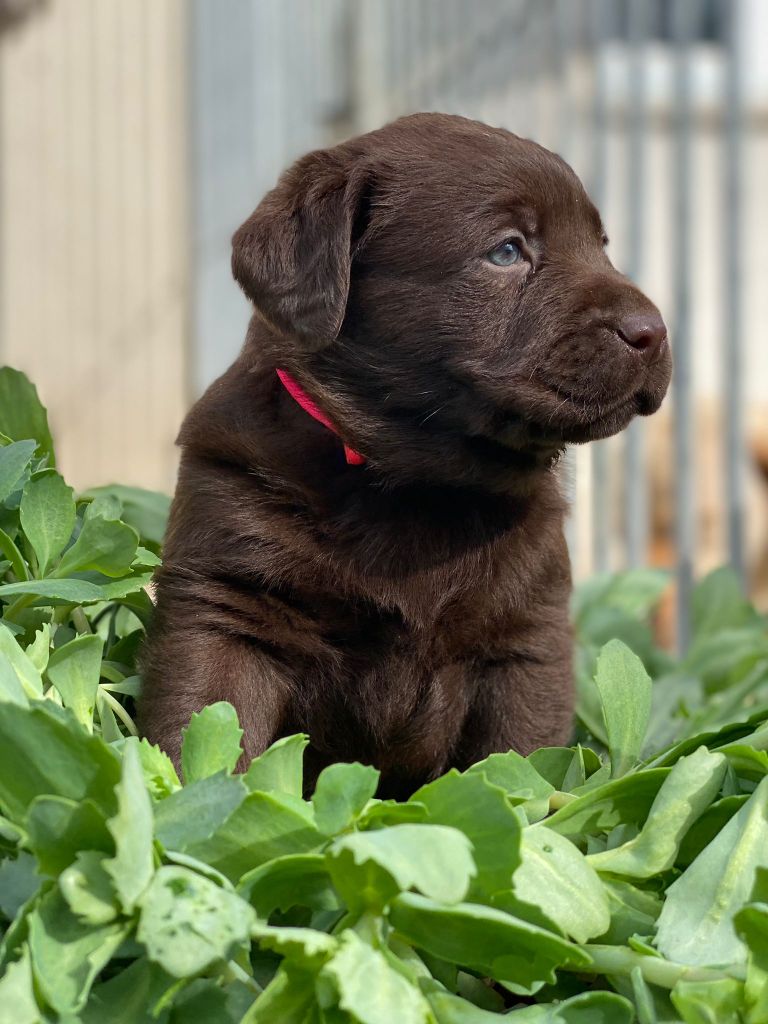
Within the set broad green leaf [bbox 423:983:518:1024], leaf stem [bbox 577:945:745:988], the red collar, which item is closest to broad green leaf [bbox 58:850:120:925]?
broad green leaf [bbox 423:983:518:1024]

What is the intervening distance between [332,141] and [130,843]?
5.62 meters

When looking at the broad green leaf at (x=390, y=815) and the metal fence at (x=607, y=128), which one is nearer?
the broad green leaf at (x=390, y=815)

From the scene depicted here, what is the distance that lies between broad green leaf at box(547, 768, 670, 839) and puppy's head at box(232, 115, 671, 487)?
0.56m

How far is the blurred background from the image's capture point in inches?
170

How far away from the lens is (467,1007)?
3.23 ft

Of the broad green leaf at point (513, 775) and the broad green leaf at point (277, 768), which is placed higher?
the broad green leaf at point (277, 768)

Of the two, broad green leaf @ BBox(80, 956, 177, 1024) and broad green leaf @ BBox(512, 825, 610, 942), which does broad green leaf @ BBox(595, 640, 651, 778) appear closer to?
broad green leaf @ BBox(512, 825, 610, 942)

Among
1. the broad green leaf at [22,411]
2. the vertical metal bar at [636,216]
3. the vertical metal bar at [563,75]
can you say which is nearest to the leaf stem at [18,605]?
the broad green leaf at [22,411]

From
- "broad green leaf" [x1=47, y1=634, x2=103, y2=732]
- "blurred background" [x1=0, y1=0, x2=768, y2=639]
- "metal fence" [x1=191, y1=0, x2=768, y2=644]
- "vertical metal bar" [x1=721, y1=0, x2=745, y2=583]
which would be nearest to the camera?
"broad green leaf" [x1=47, y1=634, x2=103, y2=732]

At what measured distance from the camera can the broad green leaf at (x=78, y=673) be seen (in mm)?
1206

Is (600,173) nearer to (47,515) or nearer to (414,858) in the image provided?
(47,515)

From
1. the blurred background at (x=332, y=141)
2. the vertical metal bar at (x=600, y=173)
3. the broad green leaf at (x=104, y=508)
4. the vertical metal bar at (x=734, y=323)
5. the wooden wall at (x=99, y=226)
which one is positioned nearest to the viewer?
the broad green leaf at (x=104, y=508)

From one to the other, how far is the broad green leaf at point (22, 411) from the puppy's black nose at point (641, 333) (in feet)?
2.05

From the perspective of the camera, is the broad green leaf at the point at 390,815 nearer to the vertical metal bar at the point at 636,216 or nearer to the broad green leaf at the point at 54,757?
the broad green leaf at the point at 54,757
